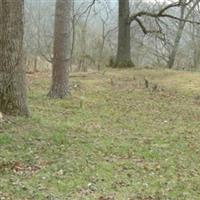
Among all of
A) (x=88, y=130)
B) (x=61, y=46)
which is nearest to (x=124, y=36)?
(x=61, y=46)

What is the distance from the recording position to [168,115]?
12.1 m

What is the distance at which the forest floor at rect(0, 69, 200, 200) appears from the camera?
626cm

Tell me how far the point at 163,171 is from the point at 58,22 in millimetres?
6714

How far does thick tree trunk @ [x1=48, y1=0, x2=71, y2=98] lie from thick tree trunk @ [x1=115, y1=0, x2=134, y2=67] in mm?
9121

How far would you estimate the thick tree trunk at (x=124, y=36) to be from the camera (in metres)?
22.0

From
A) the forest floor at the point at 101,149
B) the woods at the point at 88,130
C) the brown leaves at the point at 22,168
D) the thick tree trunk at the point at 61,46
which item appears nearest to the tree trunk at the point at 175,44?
the woods at the point at 88,130

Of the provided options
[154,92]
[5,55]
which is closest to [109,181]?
[5,55]

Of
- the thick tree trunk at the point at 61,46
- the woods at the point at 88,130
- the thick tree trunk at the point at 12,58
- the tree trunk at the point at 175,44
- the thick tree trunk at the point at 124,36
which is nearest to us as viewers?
the woods at the point at 88,130

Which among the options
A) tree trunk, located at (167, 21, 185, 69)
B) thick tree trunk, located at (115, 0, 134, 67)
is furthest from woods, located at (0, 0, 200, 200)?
tree trunk, located at (167, 21, 185, 69)

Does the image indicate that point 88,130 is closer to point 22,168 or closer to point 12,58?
point 12,58

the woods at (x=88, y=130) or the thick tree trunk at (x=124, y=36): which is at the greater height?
the thick tree trunk at (x=124, y=36)

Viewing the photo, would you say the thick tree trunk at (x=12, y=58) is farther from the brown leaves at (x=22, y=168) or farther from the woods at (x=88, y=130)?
the brown leaves at (x=22, y=168)

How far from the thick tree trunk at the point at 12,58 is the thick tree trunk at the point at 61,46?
3.58 metres

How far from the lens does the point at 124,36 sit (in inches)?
868
